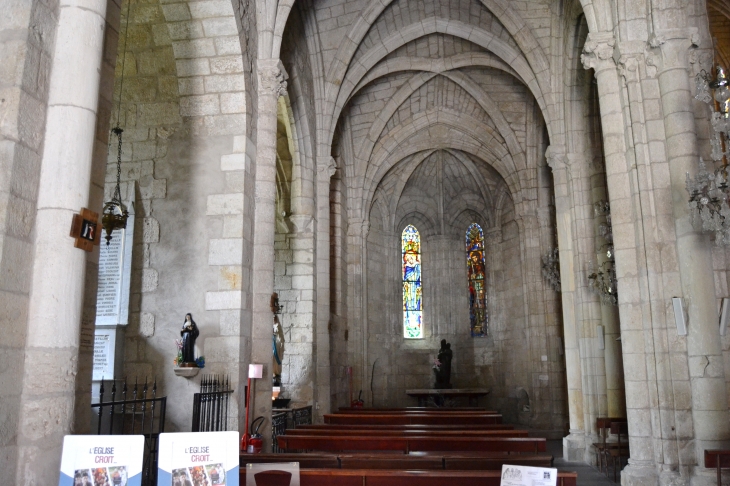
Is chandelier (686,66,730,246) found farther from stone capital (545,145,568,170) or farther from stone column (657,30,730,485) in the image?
stone capital (545,145,568,170)

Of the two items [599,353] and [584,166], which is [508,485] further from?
[584,166]

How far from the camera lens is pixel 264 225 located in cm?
957

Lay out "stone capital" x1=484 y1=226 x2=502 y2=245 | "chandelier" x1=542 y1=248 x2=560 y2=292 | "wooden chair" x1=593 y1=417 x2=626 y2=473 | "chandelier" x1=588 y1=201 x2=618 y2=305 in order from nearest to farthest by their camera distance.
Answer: "wooden chair" x1=593 y1=417 x2=626 y2=473 < "chandelier" x1=588 y1=201 x2=618 y2=305 < "chandelier" x1=542 y1=248 x2=560 y2=292 < "stone capital" x1=484 y1=226 x2=502 y2=245

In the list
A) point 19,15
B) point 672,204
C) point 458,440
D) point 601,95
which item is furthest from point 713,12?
point 19,15

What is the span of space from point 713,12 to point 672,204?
7911 mm

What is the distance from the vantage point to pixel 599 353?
11.5m

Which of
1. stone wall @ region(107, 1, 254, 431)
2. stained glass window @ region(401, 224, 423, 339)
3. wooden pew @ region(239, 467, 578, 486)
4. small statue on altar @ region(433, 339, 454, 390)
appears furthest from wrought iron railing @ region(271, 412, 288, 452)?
stained glass window @ region(401, 224, 423, 339)

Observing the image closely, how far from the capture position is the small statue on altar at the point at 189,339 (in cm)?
805

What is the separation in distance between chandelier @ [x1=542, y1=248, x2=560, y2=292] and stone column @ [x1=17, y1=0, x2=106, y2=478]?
1383 cm

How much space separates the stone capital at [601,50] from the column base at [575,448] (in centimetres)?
692

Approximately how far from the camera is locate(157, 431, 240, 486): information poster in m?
3.11

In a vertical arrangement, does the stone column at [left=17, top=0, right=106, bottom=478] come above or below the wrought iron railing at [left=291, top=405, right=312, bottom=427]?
above

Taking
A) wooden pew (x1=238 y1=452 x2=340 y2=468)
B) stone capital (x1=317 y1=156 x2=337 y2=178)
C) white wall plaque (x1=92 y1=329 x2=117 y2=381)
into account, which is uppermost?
stone capital (x1=317 y1=156 x2=337 y2=178)

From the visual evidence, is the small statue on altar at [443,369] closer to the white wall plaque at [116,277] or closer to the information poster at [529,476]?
the white wall plaque at [116,277]
